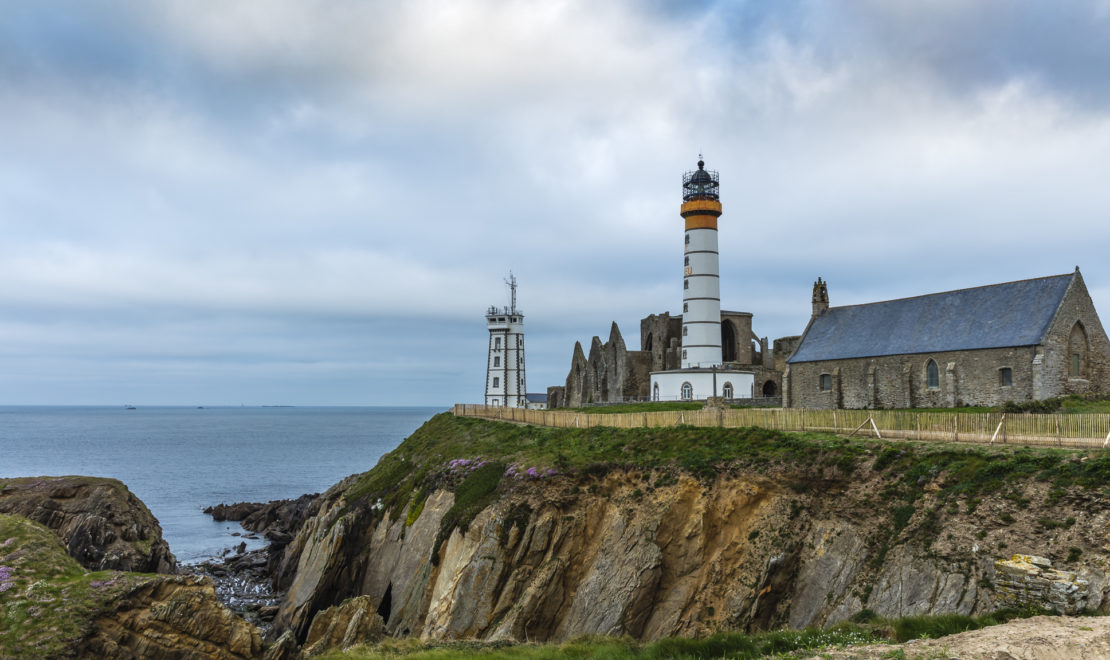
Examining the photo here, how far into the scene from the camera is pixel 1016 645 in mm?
12094

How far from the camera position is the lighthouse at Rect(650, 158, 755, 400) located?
56906 millimetres

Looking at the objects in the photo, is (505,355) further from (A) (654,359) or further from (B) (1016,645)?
(B) (1016,645)

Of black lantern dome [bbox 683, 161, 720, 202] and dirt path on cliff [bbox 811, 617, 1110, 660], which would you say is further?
black lantern dome [bbox 683, 161, 720, 202]

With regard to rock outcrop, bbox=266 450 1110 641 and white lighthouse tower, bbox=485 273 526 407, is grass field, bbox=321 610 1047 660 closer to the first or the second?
rock outcrop, bbox=266 450 1110 641

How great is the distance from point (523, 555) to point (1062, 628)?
16.9 metres

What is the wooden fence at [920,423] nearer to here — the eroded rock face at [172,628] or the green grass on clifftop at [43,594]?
the eroded rock face at [172,628]

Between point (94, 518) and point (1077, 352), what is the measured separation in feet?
171

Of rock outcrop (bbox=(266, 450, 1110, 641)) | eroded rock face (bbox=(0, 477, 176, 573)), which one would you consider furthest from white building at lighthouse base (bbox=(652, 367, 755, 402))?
eroded rock face (bbox=(0, 477, 176, 573))

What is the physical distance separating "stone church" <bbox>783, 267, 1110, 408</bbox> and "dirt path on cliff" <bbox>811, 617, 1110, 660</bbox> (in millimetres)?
27378

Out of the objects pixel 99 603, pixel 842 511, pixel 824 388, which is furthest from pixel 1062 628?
pixel 824 388

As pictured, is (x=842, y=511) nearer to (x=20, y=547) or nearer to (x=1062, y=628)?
(x=1062, y=628)

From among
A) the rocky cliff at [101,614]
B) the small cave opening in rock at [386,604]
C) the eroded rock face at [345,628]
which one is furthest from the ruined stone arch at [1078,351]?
the rocky cliff at [101,614]

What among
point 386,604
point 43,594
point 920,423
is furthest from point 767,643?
point 386,604

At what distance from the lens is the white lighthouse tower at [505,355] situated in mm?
82375
